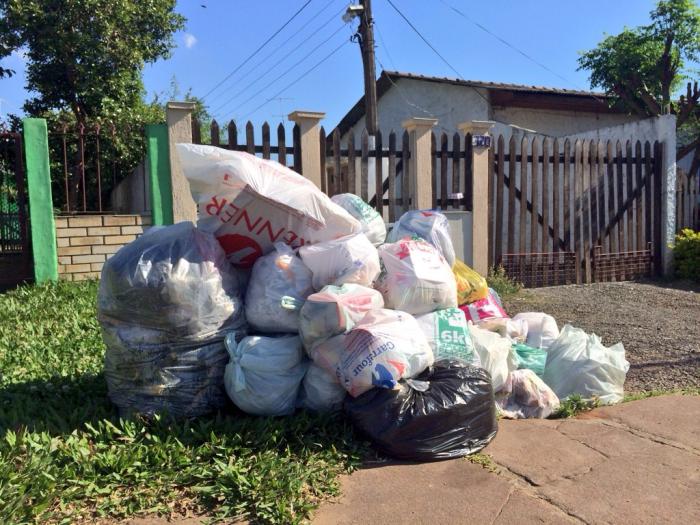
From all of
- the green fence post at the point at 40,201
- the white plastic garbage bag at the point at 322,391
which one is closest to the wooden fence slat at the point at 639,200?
the white plastic garbage bag at the point at 322,391

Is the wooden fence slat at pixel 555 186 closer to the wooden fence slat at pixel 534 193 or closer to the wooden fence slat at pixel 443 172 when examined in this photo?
the wooden fence slat at pixel 534 193

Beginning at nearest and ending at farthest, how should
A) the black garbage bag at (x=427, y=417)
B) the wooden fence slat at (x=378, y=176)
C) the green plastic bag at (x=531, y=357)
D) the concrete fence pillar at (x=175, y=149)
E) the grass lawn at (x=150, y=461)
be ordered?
the grass lawn at (x=150, y=461) → the black garbage bag at (x=427, y=417) → the green plastic bag at (x=531, y=357) → the concrete fence pillar at (x=175, y=149) → the wooden fence slat at (x=378, y=176)

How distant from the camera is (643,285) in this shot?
8.31 meters

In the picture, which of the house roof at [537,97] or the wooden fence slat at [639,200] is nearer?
the wooden fence slat at [639,200]

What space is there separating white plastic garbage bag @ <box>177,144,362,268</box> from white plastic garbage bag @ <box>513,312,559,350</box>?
1.75 m

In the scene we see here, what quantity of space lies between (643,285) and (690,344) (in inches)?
132

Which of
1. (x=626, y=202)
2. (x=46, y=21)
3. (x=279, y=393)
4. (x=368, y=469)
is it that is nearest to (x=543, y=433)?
(x=368, y=469)

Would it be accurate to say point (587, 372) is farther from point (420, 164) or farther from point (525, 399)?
point (420, 164)

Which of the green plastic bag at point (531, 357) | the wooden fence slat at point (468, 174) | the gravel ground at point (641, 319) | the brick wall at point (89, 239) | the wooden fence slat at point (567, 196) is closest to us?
the green plastic bag at point (531, 357)

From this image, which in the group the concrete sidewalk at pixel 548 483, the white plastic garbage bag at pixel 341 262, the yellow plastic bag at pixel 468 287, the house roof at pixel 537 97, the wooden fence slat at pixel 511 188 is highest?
the house roof at pixel 537 97

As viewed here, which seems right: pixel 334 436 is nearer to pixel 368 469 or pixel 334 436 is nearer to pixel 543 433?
pixel 368 469

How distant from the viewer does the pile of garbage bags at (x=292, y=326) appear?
2725 mm

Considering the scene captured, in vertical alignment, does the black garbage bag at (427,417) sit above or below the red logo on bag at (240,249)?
below

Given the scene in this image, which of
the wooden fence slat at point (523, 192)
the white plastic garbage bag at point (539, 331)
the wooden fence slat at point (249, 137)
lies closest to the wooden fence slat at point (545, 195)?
the wooden fence slat at point (523, 192)
